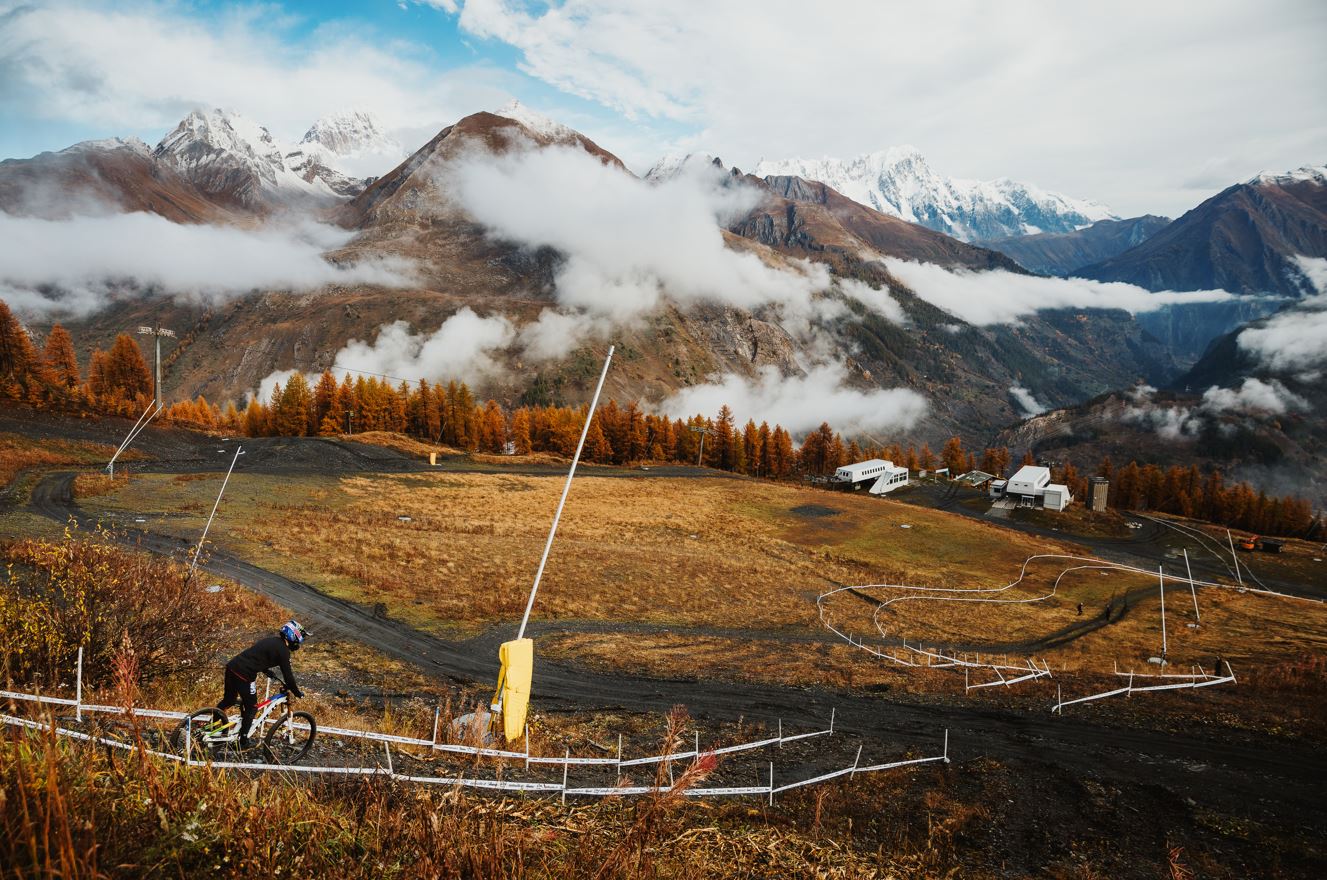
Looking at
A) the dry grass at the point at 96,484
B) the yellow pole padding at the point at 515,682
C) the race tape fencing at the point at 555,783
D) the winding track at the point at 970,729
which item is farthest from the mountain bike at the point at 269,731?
the dry grass at the point at 96,484

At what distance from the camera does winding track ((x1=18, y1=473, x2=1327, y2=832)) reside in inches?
589

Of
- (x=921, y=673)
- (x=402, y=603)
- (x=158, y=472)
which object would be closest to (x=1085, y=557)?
(x=921, y=673)

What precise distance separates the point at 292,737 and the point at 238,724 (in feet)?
3.75

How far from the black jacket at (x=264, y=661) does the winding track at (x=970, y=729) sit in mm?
A: 8630

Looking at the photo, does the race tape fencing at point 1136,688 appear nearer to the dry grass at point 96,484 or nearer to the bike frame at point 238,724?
the bike frame at point 238,724

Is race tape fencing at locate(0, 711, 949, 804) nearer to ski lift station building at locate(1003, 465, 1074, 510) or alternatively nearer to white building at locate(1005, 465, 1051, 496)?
ski lift station building at locate(1003, 465, 1074, 510)

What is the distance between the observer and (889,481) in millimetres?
133750

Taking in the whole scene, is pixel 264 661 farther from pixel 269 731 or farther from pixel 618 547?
pixel 618 547

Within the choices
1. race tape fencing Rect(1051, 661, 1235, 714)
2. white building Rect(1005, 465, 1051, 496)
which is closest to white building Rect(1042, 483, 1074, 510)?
white building Rect(1005, 465, 1051, 496)

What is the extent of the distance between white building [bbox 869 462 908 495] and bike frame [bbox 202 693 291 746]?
128753 mm

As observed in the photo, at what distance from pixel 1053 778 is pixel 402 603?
2632cm

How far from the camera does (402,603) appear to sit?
2991 cm

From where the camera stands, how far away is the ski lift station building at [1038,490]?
112 metres

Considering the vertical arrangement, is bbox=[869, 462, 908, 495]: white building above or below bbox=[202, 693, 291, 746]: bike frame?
below
